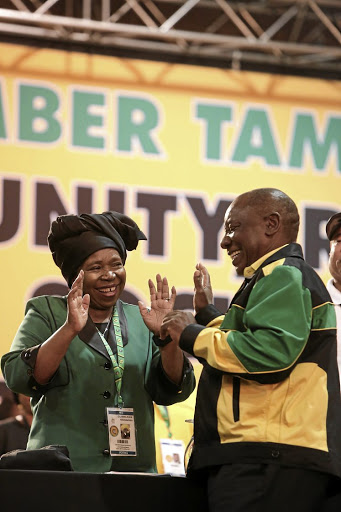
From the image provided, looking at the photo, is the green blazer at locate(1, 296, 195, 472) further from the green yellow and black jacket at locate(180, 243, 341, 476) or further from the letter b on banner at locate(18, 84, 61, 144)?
the letter b on banner at locate(18, 84, 61, 144)

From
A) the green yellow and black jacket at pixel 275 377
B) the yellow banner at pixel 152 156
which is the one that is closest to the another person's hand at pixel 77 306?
the green yellow and black jacket at pixel 275 377

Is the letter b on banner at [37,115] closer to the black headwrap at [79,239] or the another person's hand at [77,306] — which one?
the black headwrap at [79,239]

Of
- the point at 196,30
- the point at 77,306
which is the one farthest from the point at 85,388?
the point at 196,30

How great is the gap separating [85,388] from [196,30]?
4897mm

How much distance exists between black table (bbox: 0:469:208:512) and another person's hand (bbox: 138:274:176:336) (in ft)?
1.73

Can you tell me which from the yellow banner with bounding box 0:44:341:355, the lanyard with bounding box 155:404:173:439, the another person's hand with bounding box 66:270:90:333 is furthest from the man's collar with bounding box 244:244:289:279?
the yellow banner with bounding box 0:44:341:355

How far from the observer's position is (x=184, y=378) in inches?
126

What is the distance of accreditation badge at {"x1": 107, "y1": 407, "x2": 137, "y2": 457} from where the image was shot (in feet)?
10.0

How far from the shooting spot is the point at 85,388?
3.13 metres

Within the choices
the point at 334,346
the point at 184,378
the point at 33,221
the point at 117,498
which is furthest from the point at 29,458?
the point at 33,221

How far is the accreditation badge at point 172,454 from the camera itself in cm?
519

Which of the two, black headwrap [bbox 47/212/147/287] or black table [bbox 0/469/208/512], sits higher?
black headwrap [bbox 47/212/147/287]

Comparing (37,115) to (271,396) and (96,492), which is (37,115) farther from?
(271,396)

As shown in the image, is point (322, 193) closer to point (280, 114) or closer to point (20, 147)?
point (280, 114)
